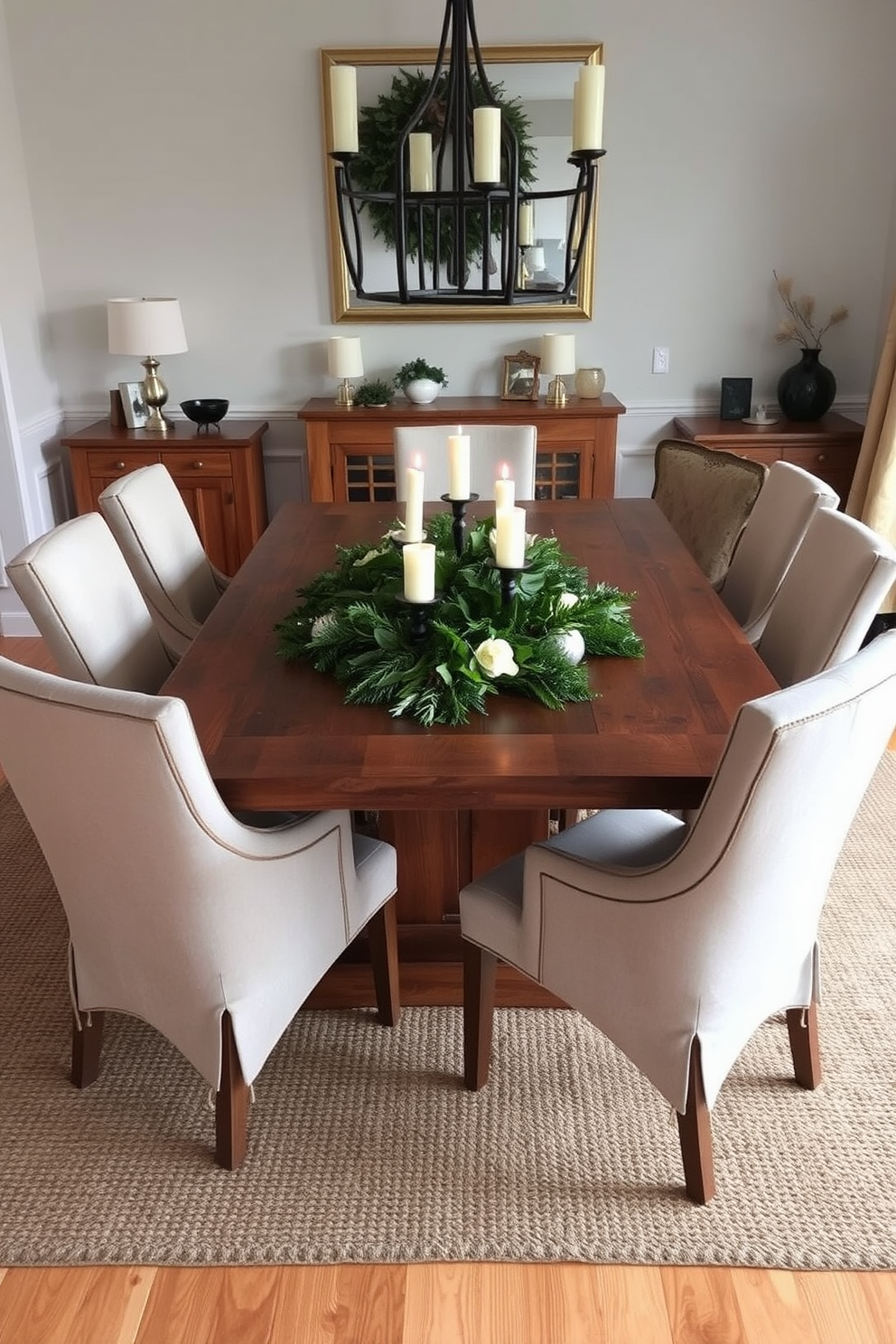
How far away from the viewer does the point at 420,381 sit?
398 cm

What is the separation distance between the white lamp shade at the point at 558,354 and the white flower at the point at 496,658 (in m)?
2.54

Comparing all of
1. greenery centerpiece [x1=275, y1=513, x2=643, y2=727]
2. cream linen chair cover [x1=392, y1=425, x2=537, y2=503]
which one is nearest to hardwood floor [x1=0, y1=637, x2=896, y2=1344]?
greenery centerpiece [x1=275, y1=513, x2=643, y2=727]

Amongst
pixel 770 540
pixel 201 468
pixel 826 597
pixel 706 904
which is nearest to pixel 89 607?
pixel 706 904

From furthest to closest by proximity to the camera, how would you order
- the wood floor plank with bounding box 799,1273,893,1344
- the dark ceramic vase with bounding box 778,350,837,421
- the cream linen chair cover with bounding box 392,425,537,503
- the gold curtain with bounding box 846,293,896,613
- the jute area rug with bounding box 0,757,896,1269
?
the dark ceramic vase with bounding box 778,350,837,421, the gold curtain with bounding box 846,293,896,613, the cream linen chair cover with bounding box 392,425,537,503, the jute area rug with bounding box 0,757,896,1269, the wood floor plank with bounding box 799,1273,893,1344

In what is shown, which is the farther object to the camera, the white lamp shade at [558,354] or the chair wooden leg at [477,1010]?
the white lamp shade at [558,354]

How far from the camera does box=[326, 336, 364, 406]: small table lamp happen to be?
3.94m

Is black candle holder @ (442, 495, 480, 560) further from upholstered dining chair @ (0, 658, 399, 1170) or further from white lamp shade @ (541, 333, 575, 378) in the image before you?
white lamp shade @ (541, 333, 575, 378)

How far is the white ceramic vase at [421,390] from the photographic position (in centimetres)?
398

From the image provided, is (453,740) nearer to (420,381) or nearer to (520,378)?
(420,381)

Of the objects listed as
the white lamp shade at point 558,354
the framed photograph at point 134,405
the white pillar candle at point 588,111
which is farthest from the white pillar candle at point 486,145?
the framed photograph at point 134,405

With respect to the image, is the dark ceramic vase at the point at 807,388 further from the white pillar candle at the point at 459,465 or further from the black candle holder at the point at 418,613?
the black candle holder at the point at 418,613

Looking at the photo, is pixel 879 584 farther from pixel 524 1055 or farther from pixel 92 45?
pixel 92 45

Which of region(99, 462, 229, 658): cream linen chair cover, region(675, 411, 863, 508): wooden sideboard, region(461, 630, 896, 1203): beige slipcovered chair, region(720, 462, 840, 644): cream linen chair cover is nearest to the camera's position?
region(461, 630, 896, 1203): beige slipcovered chair

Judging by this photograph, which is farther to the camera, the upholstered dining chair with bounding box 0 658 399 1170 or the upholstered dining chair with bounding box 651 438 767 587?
the upholstered dining chair with bounding box 651 438 767 587
